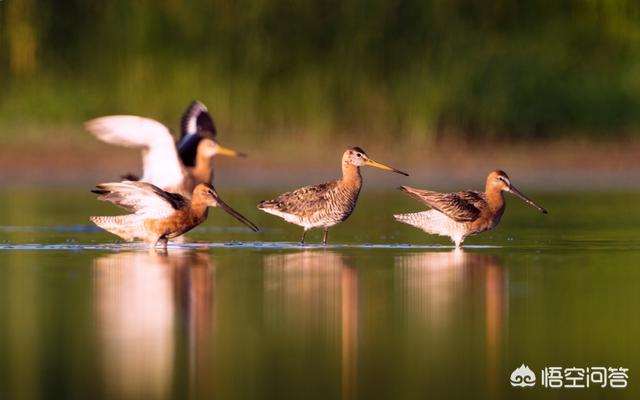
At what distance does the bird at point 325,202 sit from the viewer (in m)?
15.2

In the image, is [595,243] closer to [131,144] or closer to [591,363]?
[131,144]

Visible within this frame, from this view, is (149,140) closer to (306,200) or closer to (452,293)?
(306,200)

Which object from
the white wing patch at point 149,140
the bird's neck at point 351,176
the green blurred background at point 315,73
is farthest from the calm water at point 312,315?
the green blurred background at point 315,73

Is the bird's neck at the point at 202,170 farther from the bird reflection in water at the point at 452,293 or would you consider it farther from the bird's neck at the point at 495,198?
the bird reflection in water at the point at 452,293

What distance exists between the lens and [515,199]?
2341cm

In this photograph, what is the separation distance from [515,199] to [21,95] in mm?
9165

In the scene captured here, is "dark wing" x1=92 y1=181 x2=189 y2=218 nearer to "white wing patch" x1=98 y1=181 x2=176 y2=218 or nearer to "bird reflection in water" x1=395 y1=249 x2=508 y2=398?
"white wing patch" x1=98 y1=181 x2=176 y2=218

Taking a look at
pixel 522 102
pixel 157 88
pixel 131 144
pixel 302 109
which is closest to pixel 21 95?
pixel 157 88

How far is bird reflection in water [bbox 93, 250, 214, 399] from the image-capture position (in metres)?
7.97

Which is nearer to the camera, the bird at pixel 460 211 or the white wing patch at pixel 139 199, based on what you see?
the white wing patch at pixel 139 199

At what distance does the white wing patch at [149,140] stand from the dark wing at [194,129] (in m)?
1.68

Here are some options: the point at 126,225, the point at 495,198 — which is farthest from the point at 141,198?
the point at 495,198

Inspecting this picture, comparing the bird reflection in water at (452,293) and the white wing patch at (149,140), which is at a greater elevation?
the white wing patch at (149,140)

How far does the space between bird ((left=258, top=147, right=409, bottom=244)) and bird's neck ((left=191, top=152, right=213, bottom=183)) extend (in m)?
2.13
